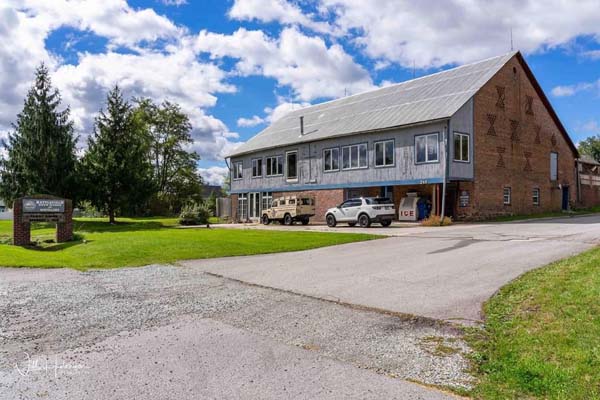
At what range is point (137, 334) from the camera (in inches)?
240

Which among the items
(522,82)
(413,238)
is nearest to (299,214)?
(413,238)

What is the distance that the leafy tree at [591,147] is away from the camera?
79125 millimetres

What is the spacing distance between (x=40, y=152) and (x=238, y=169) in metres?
16.4

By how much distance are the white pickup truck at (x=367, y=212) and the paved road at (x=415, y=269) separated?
813 cm

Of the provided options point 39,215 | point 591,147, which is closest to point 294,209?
point 39,215

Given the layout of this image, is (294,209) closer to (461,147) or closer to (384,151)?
(384,151)

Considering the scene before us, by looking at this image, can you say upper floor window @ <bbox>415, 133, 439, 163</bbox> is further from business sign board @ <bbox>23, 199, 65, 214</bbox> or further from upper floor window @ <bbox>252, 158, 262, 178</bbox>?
business sign board @ <bbox>23, 199, 65, 214</bbox>

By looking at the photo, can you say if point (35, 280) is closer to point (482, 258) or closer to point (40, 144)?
point (482, 258)

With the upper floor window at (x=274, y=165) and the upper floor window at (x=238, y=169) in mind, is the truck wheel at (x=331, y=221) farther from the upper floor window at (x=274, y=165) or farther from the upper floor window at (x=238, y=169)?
the upper floor window at (x=238, y=169)

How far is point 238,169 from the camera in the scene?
1715 inches

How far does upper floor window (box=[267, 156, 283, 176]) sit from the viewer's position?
38281mm

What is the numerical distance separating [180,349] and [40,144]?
115 ft

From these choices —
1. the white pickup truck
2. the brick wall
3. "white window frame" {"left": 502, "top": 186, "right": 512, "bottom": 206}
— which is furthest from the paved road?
"white window frame" {"left": 502, "top": 186, "right": 512, "bottom": 206}

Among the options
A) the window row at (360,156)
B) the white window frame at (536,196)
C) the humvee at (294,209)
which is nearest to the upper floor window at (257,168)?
the window row at (360,156)
